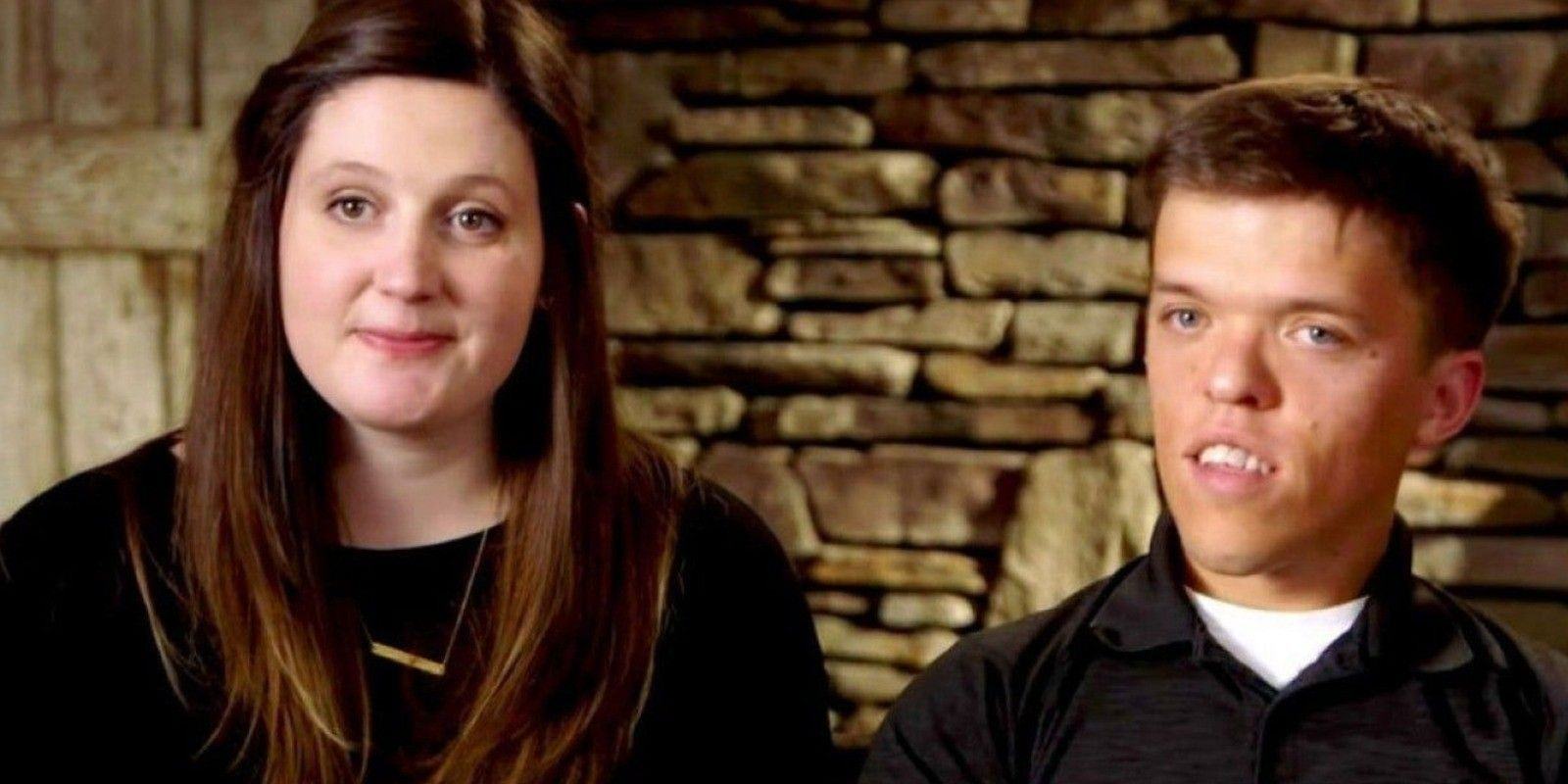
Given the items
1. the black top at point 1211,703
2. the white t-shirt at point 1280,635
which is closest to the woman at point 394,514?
the black top at point 1211,703

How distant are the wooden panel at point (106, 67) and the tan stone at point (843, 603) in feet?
3.54

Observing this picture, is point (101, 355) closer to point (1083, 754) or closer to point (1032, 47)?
point (1032, 47)

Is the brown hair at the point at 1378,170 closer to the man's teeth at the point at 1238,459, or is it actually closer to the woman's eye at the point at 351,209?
the man's teeth at the point at 1238,459

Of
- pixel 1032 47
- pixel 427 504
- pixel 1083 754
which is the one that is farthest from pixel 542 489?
pixel 1032 47

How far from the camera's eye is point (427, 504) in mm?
1297

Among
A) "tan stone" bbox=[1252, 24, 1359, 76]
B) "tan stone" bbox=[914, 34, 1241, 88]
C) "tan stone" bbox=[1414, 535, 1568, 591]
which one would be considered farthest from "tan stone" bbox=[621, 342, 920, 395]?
"tan stone" bbox=[1414, 535, 1568, 591]

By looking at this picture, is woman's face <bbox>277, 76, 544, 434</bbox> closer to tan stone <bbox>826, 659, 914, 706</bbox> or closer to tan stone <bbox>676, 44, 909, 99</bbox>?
tan stone <bbox>676, 44, 909, 99</bbox>

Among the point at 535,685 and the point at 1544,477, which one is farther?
the point at 1544,477

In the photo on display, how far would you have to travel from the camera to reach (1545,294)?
78.4 inches

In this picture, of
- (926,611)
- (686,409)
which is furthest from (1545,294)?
(686,409)

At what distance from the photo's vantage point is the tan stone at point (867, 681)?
2.19 meters

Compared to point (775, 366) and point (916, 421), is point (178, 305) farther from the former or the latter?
point (916, 421)

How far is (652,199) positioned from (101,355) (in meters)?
0.75

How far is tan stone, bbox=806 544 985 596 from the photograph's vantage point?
2.16 metres
